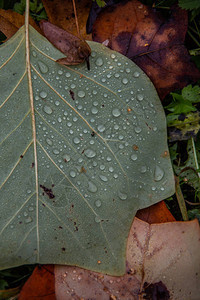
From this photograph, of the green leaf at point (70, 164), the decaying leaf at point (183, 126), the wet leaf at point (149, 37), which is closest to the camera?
the green leaf at point (70, 164)

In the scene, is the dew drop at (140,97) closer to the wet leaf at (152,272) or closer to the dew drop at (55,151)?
the dew drop at (55,151)

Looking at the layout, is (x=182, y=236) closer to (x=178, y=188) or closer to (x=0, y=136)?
(x=178, y=188)

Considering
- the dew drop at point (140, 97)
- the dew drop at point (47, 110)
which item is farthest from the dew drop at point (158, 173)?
the dew drop at point (47, 110)

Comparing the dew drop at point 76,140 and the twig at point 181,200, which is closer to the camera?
the dew drop at point 76,140

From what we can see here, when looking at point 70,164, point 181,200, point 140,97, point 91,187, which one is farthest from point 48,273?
point 140,97

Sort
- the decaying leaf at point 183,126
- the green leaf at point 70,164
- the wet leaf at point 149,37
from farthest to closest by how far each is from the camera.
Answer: the decaying leaf at point 183,126, the wet leaf at point 149,37, the green leaf at point 70,164

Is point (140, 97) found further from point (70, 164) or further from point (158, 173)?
point (70, 164)

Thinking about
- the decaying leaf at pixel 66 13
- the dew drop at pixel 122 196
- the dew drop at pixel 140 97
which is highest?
the decaying leaf at pixel 66 13
